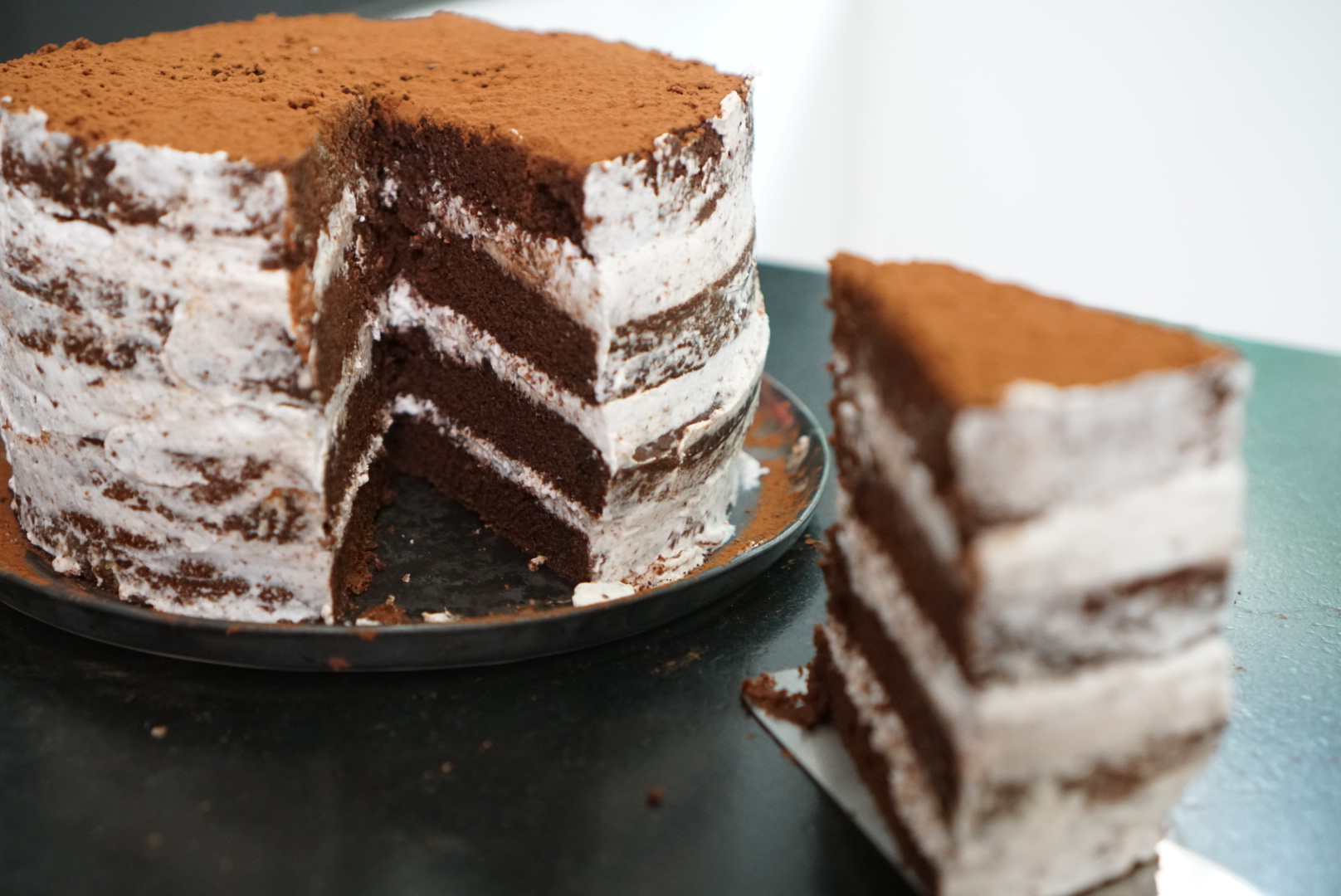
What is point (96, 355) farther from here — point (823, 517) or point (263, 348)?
point (823, 517)

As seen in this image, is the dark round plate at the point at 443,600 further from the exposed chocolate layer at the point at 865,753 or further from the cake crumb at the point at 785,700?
the exposed chocolate layer at the point at 865,753

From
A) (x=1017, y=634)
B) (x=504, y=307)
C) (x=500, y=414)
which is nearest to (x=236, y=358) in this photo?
(x=504, y=307)

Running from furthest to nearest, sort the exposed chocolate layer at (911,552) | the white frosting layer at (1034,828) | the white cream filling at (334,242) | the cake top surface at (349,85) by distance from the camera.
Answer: the white cream filling at (334,242), the cake top surface at (349,85), the white frosting layer at (1034,828), the exposed chocolate layer at (911,552)

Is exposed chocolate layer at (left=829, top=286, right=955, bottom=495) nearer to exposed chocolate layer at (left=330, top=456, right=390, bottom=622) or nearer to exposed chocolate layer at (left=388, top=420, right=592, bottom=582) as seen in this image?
exposed chocolate layer at (left=388, top=420, right=592, bottom=582)

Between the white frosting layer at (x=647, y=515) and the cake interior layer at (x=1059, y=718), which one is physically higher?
the cake interior layer at (x=1059, y=718)

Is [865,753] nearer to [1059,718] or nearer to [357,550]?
[1059,718]

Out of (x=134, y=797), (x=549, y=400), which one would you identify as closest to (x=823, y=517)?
(x=549, y=400)

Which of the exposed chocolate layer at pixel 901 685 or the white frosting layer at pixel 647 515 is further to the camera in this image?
the white frosting layer at pixel 647 515

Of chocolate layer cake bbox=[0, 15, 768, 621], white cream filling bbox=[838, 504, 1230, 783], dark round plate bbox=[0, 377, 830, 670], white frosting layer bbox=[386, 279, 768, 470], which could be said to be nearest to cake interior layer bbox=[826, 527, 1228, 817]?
white cream filling bbox=[838, 504, 1230, 783]

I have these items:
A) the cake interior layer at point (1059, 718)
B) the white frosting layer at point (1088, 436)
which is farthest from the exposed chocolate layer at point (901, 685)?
the white frosting layer at point (1088, 436)
